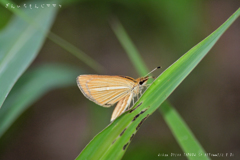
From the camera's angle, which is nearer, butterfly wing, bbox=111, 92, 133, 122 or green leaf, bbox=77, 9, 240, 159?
green leaf, bbox=77, 9, 240, 159

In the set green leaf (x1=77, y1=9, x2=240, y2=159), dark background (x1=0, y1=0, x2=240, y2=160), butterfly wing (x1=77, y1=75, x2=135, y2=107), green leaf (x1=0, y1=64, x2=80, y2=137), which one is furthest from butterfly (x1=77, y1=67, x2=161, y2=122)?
dark background (x1=0, y1=0, x2=240, y2=160)

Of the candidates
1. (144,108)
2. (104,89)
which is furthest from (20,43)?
(144,108)

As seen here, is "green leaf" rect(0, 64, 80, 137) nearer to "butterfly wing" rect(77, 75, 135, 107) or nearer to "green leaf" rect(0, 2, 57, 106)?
"green leaf" rect(0, 2, 57, 106)

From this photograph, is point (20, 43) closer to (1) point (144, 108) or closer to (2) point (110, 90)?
(2) point (110, 90)

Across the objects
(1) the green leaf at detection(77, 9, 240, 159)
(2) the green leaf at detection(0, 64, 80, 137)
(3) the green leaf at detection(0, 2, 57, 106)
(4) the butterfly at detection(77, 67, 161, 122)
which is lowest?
(1) the green leaf at detection(77, 9, 240, 159)

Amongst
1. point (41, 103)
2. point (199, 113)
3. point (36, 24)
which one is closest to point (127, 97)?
point (36, 24)

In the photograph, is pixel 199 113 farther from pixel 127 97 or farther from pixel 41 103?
pixel 41 103

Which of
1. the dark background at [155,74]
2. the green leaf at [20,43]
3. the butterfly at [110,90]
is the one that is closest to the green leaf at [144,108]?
the butterfly at [110,90]
